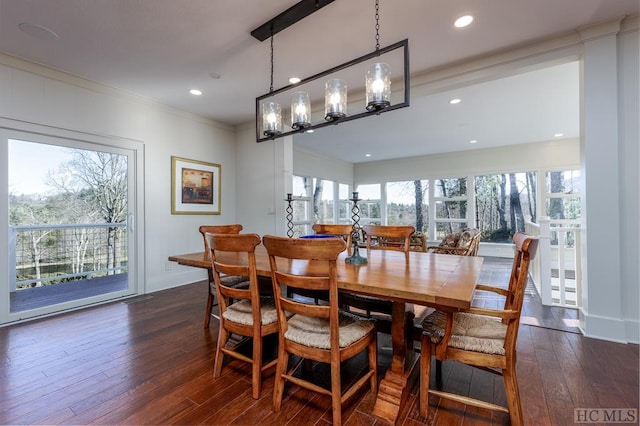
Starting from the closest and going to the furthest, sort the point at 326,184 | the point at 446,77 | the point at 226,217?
1. the point at 446,77
2. the point at 226,217
3. the point at 326,184

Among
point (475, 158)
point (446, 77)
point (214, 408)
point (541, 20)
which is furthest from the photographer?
point (475, 158)

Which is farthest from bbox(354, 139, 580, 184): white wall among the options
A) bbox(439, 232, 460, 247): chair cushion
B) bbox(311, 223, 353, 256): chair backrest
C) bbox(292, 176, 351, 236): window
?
bbox(311, 223, 353, 256): chair backrest

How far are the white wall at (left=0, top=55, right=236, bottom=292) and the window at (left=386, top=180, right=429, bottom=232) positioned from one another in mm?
5151

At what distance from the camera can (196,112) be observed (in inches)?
175

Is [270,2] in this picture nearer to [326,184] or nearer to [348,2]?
[348,2]

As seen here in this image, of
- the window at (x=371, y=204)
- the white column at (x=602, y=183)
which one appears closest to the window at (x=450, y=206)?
the window at (x=371, y=204)

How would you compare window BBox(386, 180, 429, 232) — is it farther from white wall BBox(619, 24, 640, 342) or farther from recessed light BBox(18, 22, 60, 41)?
recessed light BBox(18, 22, 60, 41)

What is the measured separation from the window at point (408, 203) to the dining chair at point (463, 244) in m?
3.91

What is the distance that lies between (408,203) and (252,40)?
22.2ft

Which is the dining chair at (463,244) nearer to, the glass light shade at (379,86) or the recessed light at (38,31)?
the glass light shade at (379,86)

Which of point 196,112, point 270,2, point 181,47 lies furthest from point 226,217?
point 270,2

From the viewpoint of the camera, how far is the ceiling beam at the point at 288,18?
7.02 ft

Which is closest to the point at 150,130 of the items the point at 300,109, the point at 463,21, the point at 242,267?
the point at 300,109

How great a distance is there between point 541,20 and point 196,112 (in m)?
4.29
